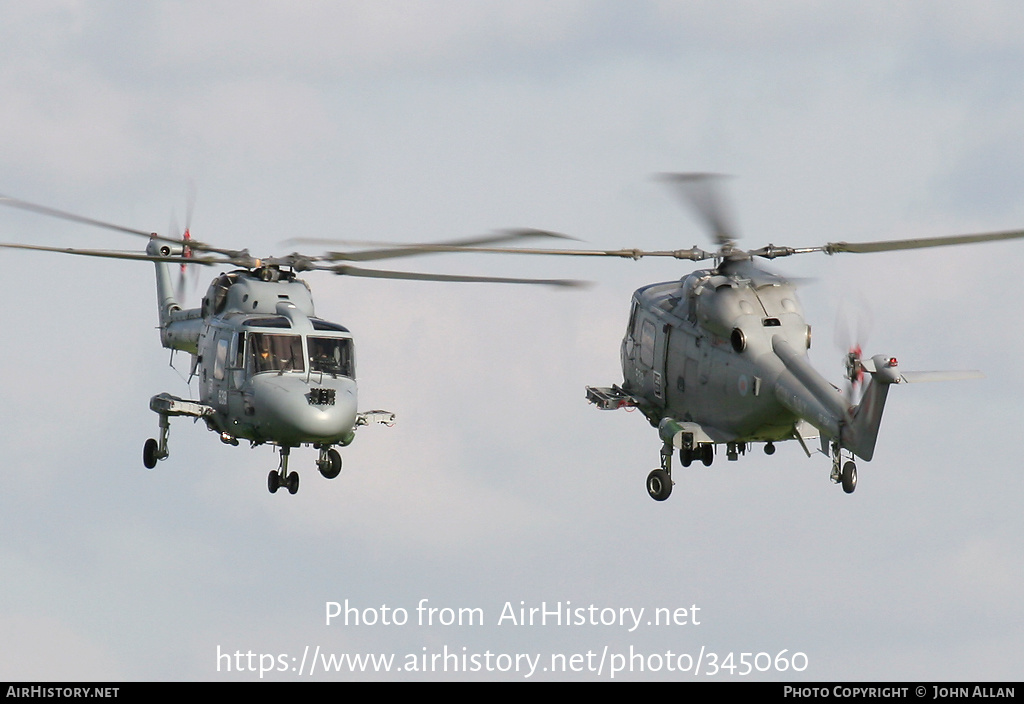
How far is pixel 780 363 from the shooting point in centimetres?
4188

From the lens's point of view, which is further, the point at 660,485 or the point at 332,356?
the point at 660,485

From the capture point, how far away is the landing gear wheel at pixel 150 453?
45.7 metres

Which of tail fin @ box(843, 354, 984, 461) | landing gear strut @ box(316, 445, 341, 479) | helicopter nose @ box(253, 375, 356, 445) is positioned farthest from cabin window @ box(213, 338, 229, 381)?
tail fin @ box(843, 354, 984, 461)

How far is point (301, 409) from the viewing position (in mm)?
41438

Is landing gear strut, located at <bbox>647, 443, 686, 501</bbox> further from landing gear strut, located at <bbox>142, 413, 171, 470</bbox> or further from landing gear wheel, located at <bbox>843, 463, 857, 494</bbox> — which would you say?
landing gear strut, located at <bbox>142, 413, 171, 470</bbox>

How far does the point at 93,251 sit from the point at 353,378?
6.40 meters

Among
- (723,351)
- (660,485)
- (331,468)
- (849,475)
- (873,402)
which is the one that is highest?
(723,351)

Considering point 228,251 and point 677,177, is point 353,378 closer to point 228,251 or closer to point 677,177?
point 228,251

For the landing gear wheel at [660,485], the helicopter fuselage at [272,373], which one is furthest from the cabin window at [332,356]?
the landing gear wheel at [660,485]

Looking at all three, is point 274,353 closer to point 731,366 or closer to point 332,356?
point 332,356

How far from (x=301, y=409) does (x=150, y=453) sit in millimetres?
6040

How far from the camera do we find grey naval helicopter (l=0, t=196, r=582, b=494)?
41.7 metres

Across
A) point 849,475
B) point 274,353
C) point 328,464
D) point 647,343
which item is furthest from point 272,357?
point 849,475

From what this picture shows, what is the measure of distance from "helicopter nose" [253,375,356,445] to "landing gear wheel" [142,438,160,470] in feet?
15.4
